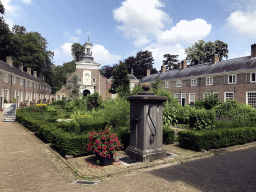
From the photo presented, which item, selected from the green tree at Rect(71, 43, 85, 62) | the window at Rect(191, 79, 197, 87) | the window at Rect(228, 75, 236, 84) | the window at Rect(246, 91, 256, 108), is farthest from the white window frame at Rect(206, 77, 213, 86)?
the green tree at Rect(71, 43, 85, 62)

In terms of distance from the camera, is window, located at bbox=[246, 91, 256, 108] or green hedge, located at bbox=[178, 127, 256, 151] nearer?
green hedge, located at bbox=[178, 127, 256, 151]

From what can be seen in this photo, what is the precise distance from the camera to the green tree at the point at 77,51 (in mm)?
68250

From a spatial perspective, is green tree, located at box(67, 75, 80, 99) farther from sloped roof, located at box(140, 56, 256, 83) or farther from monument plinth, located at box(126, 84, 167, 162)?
monument plinth, located at box(126, 84, 167, 162)

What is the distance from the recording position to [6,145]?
8844 mm

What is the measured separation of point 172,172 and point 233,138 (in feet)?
15.7

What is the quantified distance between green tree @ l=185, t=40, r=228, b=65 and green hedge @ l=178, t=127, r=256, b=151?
43605mm

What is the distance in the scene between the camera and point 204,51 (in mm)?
50281

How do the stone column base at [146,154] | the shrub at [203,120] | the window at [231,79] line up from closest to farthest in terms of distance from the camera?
the stone column base at [146,154], the shrub at [203,120], the window at [231,79]

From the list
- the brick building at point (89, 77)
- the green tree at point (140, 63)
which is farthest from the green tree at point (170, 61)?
the brick building at point (89, 77)

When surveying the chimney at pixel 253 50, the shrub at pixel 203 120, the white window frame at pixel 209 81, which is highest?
the chimney at pixel 253 50

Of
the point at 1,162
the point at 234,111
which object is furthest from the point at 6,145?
the point at 234,111

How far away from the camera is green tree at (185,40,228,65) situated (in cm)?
4931

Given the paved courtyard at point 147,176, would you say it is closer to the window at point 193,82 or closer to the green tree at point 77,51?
the window at point 193,82

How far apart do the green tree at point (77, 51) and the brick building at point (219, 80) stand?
131ft
